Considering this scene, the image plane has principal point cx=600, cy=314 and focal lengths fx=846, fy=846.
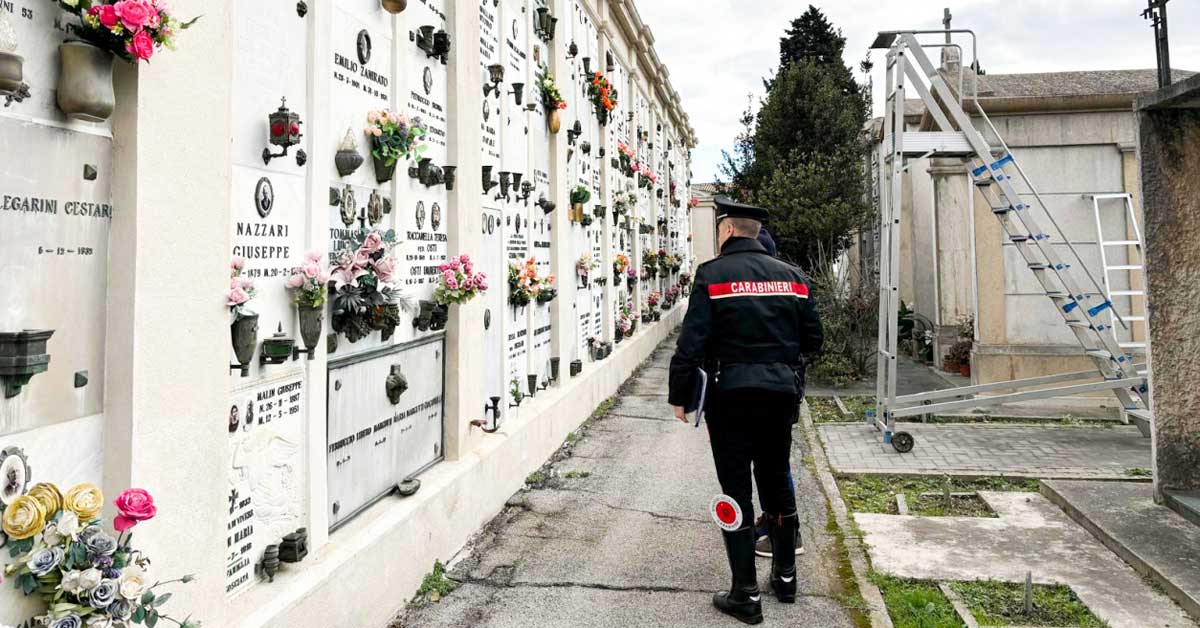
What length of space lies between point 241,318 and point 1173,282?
18.5ft

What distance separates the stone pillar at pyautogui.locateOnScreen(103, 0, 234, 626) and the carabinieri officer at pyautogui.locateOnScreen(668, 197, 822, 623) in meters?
2.11

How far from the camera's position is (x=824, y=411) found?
9883 millimetres

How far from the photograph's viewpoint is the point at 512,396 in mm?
6863

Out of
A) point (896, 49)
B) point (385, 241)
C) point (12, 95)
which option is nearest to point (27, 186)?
point (12, 95)

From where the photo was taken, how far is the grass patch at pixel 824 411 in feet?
30.6

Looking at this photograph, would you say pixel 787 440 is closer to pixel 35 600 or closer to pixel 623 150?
pixel 35 600

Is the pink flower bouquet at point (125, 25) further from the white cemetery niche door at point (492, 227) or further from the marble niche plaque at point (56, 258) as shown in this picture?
the white cemetery niche door at point (492, 227)

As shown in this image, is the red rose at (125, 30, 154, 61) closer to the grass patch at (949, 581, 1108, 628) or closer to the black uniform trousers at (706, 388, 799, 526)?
the black uniform trousers at (706, 388, 799, 526)

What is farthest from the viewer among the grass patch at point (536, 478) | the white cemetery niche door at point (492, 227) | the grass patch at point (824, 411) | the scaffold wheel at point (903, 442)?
the grass patch at point (824, 411)

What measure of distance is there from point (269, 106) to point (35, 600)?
1.99 meters

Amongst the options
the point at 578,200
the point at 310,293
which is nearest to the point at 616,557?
the point at 310,293

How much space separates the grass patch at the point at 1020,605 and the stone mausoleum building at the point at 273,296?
2.77 metres

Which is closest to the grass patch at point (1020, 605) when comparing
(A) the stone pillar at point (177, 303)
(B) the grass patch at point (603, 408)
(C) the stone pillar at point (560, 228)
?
(A) the stone pillar at point (177, 303)

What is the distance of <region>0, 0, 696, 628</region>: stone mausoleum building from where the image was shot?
7.40 feet
